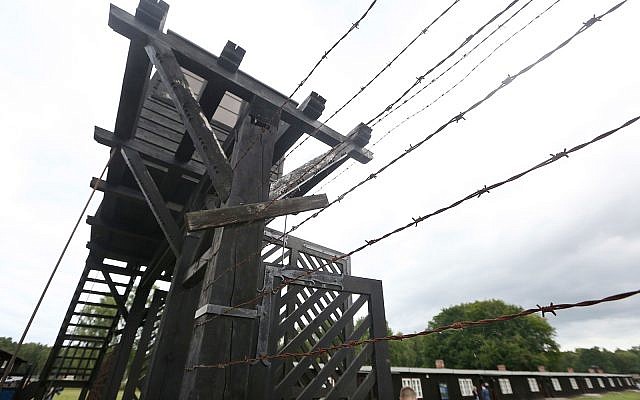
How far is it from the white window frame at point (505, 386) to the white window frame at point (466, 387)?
422cm

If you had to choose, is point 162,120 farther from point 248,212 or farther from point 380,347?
point 380,347

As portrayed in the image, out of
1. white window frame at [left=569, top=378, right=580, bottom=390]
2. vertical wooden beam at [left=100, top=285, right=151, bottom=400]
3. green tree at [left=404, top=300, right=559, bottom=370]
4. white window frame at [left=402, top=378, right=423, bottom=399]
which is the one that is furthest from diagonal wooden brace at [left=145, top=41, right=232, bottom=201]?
green tree at [left=404, top=300, right=559, bottom=370]

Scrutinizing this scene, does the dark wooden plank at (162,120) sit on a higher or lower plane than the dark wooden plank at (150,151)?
higher

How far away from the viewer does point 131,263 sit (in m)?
8.57

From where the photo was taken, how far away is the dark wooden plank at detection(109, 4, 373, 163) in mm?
2924

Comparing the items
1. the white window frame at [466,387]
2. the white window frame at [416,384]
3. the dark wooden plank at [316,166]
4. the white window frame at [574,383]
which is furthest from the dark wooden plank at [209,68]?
the white window frame at [574,383]

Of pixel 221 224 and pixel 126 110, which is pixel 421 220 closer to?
pixel 221 224

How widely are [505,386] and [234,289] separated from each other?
33220mm

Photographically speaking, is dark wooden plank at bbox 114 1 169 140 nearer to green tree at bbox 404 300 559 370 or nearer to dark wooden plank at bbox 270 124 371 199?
dark wooden plank at bbox 270 124 371 199

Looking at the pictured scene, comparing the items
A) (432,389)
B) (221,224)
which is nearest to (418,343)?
(432,389)

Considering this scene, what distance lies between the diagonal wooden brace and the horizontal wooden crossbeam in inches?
15.0

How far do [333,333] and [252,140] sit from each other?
9.08 feet

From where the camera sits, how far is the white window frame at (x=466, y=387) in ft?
75.6

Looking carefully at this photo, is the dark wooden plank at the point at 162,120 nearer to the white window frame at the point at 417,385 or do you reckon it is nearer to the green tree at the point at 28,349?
the white window frame at the point at 417,385
